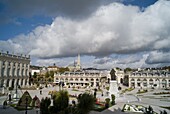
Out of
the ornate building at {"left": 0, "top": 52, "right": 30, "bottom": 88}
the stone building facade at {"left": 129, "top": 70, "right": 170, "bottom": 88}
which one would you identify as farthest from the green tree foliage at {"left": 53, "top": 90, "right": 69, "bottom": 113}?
the stone building facade at {"left": 129, "top": 70, "right": 170, "bottom": 88}

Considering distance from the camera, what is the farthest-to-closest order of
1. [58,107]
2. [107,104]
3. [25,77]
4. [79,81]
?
1. [79,81]
2. [25,77]
3. [107,104]
4. [58,107]

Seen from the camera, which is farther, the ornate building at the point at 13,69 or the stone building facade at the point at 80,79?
the stone building facade at the point at 80,79

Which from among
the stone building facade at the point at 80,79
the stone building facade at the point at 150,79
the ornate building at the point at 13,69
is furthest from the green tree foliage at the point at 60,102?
the stone building facade at the point at 80,79

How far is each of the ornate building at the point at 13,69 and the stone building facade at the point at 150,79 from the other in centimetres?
5181

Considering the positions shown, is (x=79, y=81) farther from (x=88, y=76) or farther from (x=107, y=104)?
(x=107, y=104)

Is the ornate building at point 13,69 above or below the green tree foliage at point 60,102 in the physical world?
above

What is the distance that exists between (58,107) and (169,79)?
80.6 meters

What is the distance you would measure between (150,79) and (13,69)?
2470 inches

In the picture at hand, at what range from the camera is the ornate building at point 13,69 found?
6929 centimetres

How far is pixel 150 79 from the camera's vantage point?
91625 mm

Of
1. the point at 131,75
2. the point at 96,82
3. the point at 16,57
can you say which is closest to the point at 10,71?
the point at 16,57

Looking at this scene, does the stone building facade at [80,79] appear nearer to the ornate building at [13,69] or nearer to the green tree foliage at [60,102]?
the ornate building at [13,69]

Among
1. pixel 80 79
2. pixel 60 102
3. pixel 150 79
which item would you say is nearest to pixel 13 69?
pixel 80 79

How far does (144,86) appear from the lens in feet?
305
